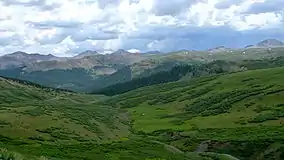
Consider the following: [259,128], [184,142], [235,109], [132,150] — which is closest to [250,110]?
[235,109]

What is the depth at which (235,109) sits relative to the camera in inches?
7047

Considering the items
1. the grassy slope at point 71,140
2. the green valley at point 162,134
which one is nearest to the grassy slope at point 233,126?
the green valley at point 162,134

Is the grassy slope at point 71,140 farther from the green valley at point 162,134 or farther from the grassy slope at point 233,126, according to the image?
the grassy slope at point 233,126

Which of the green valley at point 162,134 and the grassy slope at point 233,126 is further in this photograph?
the grassy slope at point 233,126

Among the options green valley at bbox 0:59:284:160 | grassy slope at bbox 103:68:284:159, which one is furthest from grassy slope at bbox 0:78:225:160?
grassy slope at bbox 103:68:284:159

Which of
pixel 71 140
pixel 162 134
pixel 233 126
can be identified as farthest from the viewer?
pixel 233 126

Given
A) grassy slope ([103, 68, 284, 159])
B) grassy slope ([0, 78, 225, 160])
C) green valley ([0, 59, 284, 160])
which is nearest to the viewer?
grassy slope ([0, 78, 225, 160])

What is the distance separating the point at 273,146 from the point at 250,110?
7922 centimetres

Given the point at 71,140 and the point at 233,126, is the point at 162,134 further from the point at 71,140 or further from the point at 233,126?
the point at 71,140

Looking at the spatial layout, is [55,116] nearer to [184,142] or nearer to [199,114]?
[184,142]

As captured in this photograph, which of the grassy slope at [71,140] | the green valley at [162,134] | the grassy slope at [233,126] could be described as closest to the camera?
the grassy slope at [71,140]

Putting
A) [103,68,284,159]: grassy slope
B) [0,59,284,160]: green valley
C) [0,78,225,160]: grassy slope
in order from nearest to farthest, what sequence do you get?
[0,78,225,160]: grassy slope, [0,59,284,160]: green valley, [103,68,284,159]: grassy slope

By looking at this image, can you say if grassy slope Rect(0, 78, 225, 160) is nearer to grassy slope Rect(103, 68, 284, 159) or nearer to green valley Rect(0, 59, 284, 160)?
green valley Rect(0, 59, 284, 160)

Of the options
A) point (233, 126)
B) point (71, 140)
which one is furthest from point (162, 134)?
point (71, 140)
